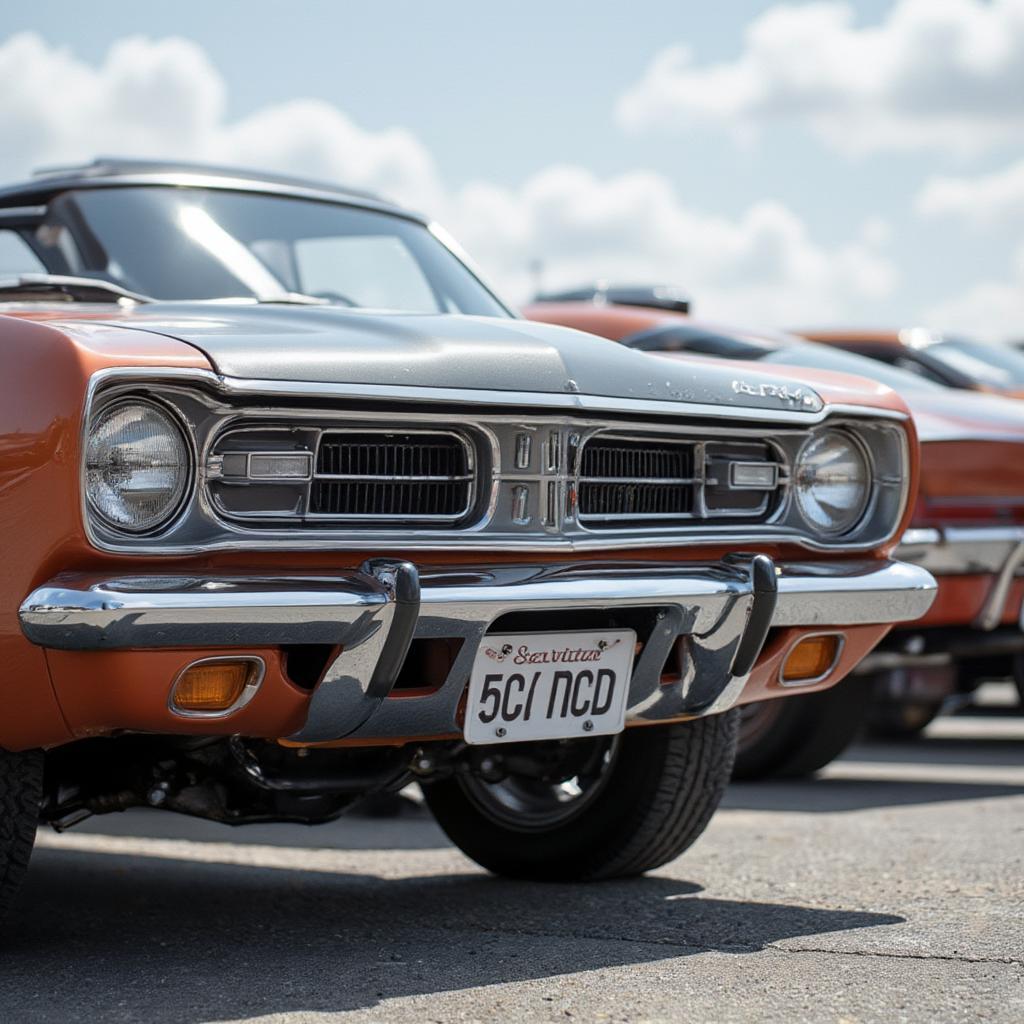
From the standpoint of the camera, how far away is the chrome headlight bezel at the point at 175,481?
3191 millimetres

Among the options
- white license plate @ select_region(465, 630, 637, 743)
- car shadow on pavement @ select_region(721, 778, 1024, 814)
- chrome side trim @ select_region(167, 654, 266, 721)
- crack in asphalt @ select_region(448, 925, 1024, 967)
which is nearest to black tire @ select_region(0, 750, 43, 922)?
chrome side trim @ select_region(167, 654, 266, 721)

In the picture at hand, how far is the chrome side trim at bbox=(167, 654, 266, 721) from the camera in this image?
10.6ft

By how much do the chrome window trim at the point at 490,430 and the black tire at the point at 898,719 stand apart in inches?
177

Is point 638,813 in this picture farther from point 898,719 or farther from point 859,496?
point 898,719

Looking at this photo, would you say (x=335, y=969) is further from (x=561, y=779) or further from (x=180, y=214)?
(x=180, y=214)

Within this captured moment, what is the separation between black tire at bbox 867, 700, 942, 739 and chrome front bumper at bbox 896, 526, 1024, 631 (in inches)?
78.0

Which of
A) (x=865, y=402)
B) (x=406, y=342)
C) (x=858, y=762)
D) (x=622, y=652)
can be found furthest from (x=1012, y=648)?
(x=406, y=342)

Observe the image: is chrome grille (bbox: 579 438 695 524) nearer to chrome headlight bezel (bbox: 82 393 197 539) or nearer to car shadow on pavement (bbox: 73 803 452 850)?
chrome headlight bezel (bbox: 82 393 197 539)

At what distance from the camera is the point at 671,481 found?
398cm

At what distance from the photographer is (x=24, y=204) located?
16.3 feet

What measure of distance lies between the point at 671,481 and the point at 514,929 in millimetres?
1047

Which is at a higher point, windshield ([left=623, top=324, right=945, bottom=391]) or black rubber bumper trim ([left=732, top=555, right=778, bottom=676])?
windshield ([left=623, top=324, right=945, bottom=391])

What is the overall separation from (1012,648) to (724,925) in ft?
10.2

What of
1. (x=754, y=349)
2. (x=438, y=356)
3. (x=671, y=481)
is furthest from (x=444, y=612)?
(x=754, y=349)
